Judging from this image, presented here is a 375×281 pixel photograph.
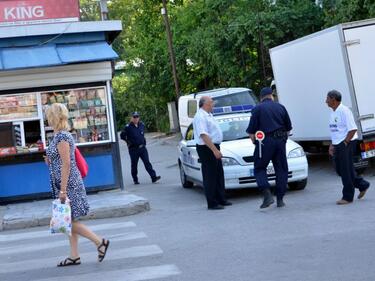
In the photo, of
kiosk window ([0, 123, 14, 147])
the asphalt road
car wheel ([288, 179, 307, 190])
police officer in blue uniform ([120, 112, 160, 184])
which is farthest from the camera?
police officer in blue uniform ([120, 112, 160, 184])

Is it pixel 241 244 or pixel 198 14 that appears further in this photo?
pixel 198 14

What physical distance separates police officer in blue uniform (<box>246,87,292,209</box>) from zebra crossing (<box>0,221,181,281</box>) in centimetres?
207

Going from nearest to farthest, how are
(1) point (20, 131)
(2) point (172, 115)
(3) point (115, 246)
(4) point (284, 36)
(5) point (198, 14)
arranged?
(3) point (115, 246) → (1) point (20, 131) → (4) point (284, 36) → (5) point (198, 14) → (2) point (172, 115)

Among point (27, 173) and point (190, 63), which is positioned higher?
point (190, 63)

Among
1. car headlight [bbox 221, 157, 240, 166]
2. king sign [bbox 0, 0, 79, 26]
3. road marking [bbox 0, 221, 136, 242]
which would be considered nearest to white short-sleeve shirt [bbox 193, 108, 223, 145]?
car headlight [bbox 221, 157, 240, 166]

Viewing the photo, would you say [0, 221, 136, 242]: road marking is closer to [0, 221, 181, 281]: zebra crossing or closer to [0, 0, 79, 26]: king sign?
[0, 221, 181, 281]: zebra crossing

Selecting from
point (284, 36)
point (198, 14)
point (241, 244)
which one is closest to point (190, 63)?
point (198, 14)

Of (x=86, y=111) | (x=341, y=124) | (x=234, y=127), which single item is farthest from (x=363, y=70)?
(x=86, y=111)

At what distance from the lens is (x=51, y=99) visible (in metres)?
13.1

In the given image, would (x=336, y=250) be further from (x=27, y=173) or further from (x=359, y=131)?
(x=27, y=173)

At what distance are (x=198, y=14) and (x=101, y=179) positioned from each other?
71.0 ft

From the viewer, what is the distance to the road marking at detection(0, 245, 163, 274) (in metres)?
7.61

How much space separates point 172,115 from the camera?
38375 millimetres

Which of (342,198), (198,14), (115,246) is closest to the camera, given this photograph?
(115,246)
